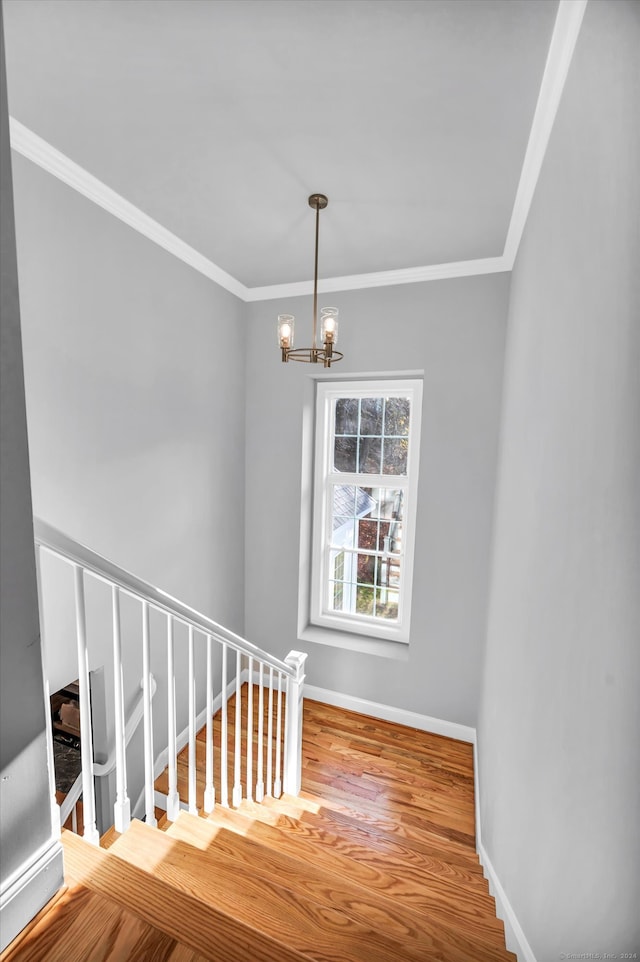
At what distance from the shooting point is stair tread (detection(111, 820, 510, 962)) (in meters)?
1.02

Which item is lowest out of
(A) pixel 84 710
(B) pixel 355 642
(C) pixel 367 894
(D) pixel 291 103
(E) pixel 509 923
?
(B) pixel 355 642

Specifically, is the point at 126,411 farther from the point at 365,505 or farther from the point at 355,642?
the point at 355,642

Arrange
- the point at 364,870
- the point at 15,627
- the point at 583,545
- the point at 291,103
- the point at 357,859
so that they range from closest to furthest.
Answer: the point at 15,627 < the point at 583,545 < the point at 291,103 < the point at 364,870 < the point at 357,859

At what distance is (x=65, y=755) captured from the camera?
183 centimetres

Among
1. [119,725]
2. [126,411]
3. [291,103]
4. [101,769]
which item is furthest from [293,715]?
[291,103]

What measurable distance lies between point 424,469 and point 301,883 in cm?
224

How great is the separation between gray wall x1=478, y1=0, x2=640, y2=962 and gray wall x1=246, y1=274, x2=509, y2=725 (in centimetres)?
114

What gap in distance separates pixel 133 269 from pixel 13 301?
5.88 ft

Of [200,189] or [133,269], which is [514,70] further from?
[133,269]

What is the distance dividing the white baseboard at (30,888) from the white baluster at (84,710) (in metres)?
0.19

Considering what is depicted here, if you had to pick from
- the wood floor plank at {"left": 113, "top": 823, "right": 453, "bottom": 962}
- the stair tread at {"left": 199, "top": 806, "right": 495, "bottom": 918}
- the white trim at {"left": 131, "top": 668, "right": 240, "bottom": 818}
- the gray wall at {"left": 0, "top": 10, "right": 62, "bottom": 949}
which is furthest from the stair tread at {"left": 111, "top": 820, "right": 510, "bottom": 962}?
the white trim at {"left": 131, "top": 668, "right": 240, "bottom": 818}

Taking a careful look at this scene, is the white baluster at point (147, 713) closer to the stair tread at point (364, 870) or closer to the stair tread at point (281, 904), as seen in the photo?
the stair tread at point (281, 904)

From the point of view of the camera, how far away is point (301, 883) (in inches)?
52.5

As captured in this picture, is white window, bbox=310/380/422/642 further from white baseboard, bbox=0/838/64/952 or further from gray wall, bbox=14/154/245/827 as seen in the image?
white baseboard, bbox=0/838/64/952
